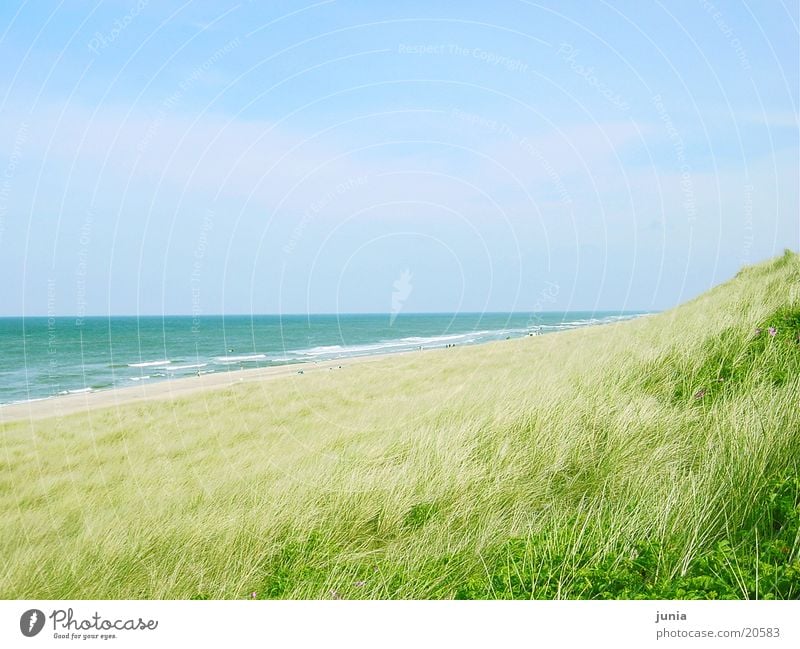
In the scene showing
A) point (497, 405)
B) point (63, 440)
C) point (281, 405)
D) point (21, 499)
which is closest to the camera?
point (497, 405)

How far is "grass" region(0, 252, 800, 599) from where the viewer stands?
2.60 metres

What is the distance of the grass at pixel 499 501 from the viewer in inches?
103

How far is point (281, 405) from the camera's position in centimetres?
964

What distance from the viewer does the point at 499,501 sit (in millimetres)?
3359
